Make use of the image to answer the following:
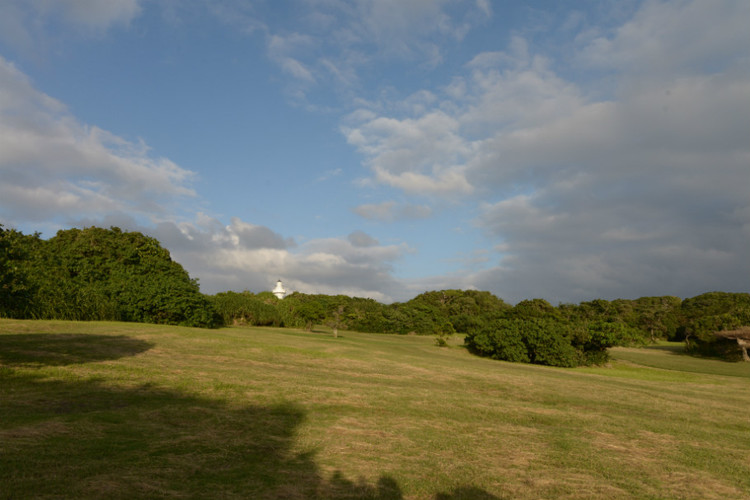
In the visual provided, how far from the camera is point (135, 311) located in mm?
28703

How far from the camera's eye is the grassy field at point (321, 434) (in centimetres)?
585

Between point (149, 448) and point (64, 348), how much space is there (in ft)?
35.8

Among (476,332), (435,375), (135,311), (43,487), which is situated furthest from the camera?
(476,332)

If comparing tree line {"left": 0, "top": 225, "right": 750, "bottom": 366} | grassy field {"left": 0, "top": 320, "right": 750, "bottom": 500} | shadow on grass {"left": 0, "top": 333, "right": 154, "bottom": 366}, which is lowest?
grassy field {"left": 0, "top": 320, "right": 750, "bottom": 500}

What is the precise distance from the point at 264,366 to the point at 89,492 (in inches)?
457

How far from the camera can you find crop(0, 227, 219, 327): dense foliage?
24.9m

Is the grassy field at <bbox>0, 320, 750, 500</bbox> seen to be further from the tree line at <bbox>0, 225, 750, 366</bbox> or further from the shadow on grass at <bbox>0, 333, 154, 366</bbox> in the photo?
the tree line at <bbox>0, 225, 750, 366</bbox>

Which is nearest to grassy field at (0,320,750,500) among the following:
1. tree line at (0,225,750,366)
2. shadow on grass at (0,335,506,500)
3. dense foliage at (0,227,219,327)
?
shadow on grass at (0,335,506,500)

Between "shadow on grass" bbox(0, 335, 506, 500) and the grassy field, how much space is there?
0.11 ft

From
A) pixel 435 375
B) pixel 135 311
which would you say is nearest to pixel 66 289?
pixel 135 311

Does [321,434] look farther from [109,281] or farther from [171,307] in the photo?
[109,281]

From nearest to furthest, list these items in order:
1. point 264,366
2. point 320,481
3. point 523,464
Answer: point 320,481 < point 523,464 < point 264,366

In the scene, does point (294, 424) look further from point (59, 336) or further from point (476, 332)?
point (476, 332)

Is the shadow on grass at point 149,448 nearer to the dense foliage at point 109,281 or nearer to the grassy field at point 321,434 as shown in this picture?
the grassy field at point 321,434
